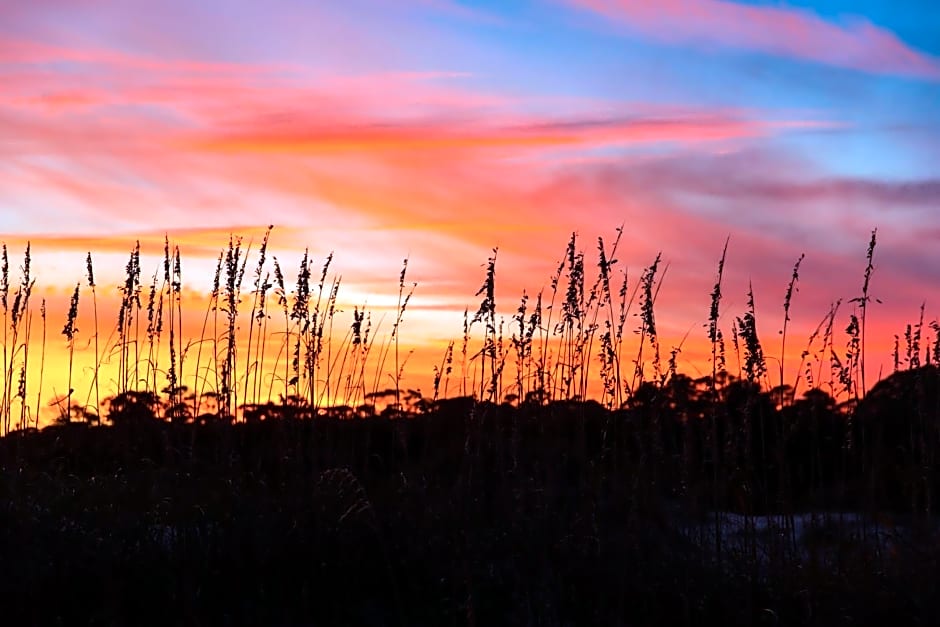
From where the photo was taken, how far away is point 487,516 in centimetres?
679

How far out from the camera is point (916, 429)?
10.7 metres

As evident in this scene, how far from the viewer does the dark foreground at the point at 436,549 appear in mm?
5555

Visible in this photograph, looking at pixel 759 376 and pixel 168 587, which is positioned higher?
pixel 759 376

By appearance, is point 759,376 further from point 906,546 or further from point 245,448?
point 245,448

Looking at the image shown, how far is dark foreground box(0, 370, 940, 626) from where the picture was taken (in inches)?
219

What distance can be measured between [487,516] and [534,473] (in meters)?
0.73

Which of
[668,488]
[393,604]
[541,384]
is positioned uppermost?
[541,384]

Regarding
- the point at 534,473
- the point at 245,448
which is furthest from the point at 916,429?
the point at 245,448

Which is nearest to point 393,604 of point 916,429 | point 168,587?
point 168,587

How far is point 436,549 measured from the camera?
19.9ft

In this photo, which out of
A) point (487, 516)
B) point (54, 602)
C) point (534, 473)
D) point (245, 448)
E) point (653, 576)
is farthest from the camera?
point (245, 448)

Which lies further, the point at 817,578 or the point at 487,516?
the point at 487,516

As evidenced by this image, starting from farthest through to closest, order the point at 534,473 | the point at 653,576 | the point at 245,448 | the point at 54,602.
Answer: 1. the point at 245,448
2. the point at 534,473
3. the point at 653,576
4. the point at 54,602

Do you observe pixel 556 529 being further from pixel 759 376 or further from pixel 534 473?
pixel 759 376
